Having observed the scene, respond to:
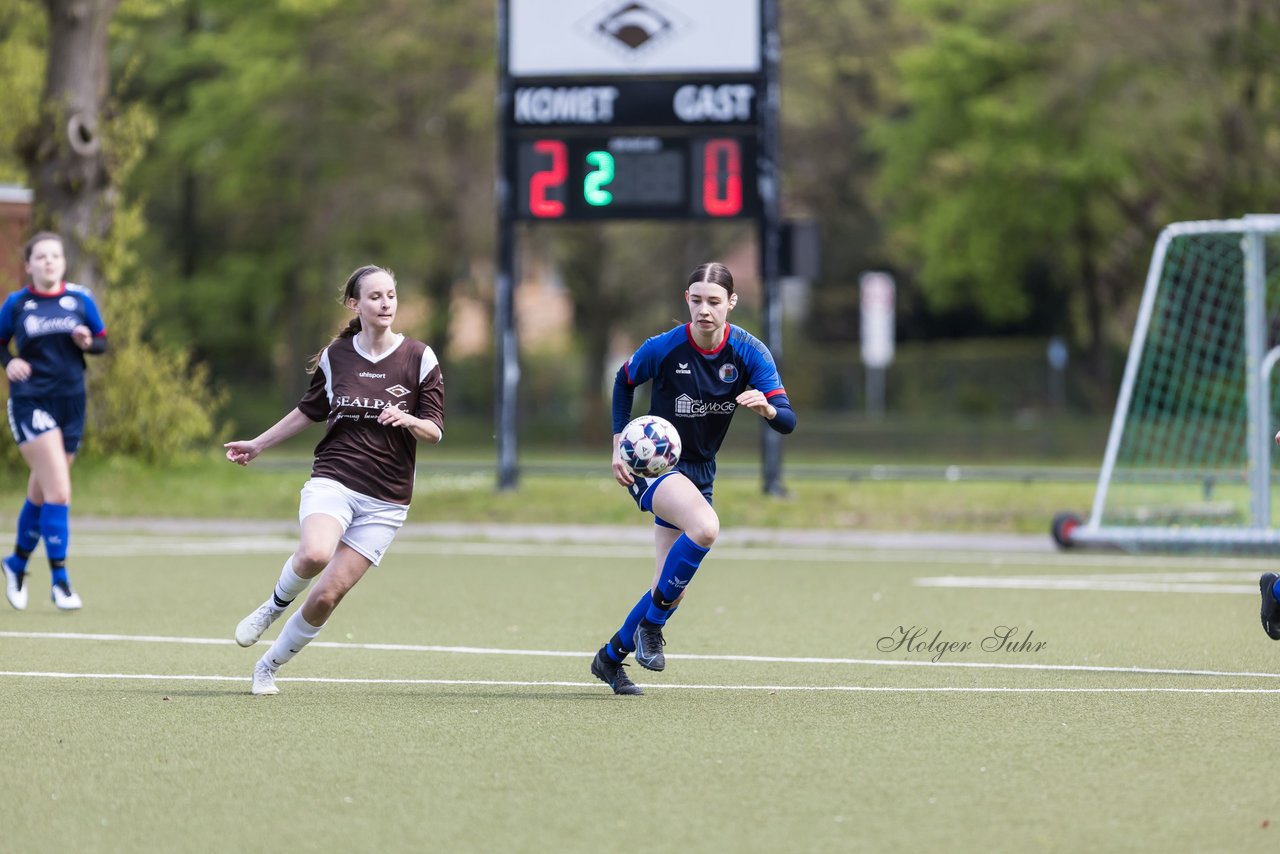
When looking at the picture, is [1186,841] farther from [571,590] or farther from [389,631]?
[571,590]

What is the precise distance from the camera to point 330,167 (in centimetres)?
4341

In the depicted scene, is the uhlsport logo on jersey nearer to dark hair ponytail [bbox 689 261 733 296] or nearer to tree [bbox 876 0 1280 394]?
dark hair ponytail [bbox 689 261 733 296]

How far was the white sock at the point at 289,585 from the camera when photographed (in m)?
8.37

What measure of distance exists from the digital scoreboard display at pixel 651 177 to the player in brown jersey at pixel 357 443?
1064 centimetres

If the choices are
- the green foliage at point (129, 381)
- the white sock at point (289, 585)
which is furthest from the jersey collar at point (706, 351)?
the green foliage at point (129, 381)

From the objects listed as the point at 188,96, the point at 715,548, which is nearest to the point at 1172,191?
the point at 188,96

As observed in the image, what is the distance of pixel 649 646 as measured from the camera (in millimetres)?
8680

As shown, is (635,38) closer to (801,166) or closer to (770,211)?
(770,211)

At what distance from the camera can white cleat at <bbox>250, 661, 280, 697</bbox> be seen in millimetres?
8516

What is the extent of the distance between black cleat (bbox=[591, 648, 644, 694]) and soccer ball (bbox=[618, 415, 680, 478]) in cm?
85

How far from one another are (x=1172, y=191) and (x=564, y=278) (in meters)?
13.4

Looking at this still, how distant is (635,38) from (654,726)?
1293 centimetres

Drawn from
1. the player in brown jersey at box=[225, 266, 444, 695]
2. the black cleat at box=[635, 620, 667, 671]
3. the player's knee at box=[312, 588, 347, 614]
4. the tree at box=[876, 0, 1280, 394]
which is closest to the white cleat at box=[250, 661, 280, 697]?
the player in brown jersey at box=[225, 266, 444, 695]

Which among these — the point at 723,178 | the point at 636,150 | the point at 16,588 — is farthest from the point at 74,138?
the point at 16,588
